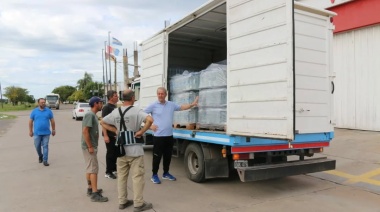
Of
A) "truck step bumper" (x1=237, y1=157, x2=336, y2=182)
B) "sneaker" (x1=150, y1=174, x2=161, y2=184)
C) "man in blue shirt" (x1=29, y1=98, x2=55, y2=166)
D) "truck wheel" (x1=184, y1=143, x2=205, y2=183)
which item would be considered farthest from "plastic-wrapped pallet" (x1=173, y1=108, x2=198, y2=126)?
"man in blue shirt" (x1=29, y1=98, x2=55, y2=166)

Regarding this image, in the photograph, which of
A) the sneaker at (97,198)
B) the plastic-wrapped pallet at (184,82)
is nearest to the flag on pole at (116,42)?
the plastic-wrapped pallet at (184,82)

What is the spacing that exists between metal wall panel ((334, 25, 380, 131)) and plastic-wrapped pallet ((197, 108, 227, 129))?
285 inches

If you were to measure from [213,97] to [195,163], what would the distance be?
1380 mm

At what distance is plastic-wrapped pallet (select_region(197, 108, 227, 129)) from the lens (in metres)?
5.41

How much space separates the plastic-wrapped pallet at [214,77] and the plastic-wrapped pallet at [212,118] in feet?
1.38

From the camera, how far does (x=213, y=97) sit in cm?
567

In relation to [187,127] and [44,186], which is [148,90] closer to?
[187,127]

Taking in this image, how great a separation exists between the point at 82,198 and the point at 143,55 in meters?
3.95

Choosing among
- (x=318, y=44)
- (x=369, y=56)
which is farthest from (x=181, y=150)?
(x=369, y=56)

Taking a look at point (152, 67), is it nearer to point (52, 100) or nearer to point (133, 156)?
point (133, 156)

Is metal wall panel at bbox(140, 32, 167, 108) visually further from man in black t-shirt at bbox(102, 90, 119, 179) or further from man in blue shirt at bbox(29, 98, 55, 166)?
man in blue shirt at bbox(29, 98, 55, 166)

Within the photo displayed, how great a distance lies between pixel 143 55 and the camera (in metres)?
8.13

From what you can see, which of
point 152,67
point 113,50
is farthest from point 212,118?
point 113,50

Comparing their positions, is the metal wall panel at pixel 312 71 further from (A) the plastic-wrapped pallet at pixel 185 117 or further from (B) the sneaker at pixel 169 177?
(B) the sneaker at pixel 169 177
